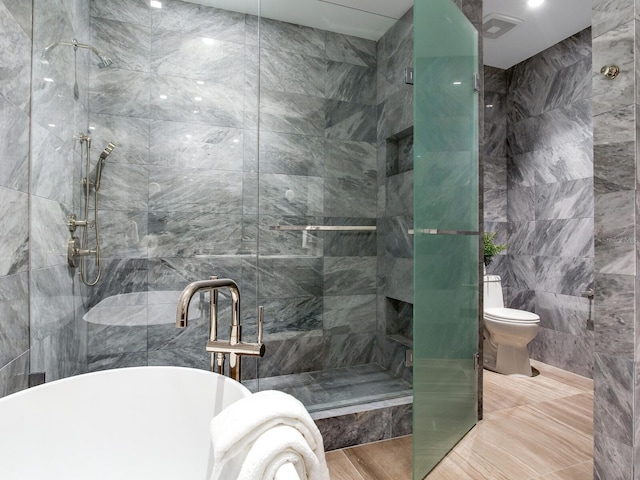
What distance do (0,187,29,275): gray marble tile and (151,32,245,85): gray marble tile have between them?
1.34 metres

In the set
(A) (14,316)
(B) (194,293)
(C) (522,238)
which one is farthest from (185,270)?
(C) (522,238)

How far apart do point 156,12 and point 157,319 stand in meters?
2.00

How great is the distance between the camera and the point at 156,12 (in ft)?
7.55

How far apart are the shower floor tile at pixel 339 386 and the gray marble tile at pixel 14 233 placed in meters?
1.40

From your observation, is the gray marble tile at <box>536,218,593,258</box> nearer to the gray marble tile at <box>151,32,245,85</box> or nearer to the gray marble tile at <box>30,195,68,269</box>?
the gray marble tile at <box>151,32,245,85</box>

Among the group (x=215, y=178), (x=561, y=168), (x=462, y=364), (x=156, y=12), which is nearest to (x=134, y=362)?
(x=215, y=178)

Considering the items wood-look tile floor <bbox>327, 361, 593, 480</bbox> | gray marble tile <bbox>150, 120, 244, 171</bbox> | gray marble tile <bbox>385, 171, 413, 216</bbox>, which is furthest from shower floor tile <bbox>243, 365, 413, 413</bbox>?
gray marble tile <bbox>150, 120, 244, 171</bbox>

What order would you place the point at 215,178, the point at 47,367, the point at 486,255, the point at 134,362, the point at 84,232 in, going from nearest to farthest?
the point at 47,367
the point at 84,232
the point at 134,362
the point at 215,178
the point at 486,255

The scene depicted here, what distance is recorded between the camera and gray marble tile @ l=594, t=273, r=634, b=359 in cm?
145

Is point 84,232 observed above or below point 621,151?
below

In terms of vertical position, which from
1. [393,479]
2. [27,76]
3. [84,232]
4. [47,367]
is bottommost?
[393,479]

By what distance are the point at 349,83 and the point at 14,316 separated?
2.09m

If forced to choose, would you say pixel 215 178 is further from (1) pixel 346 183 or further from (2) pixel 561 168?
(2) pixel 561 168

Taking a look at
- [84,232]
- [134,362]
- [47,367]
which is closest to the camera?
[47,367]
